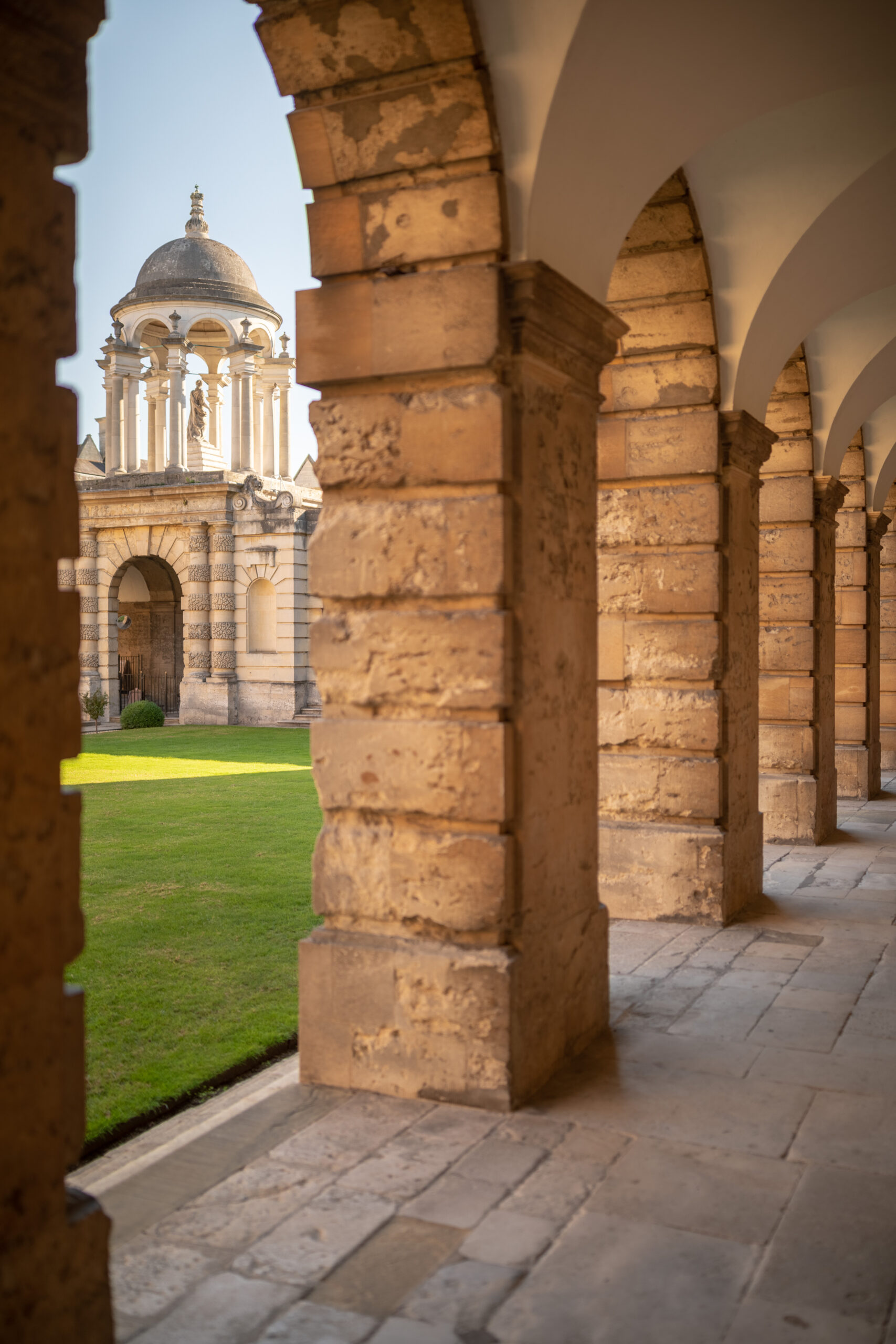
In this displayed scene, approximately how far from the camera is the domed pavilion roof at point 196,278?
84.2 feet

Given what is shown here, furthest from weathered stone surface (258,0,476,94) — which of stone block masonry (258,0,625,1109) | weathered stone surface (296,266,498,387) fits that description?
weathered stone surface (296,266,498,387)

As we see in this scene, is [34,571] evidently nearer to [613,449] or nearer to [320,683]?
[320,683]

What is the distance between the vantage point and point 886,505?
14.5 metres

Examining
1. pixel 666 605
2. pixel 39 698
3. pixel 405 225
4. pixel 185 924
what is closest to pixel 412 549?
pixel 405 225

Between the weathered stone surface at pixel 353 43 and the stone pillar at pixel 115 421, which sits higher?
the stone pillar at pixel 115 421

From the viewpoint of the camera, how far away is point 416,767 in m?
3.98

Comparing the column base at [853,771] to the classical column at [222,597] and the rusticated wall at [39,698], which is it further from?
the classical column at [222,597]

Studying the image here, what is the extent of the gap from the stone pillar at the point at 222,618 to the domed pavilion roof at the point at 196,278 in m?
6.17

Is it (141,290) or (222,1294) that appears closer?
(222,1294)

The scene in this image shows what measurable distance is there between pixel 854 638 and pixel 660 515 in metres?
6.10

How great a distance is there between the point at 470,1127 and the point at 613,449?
12.9ft

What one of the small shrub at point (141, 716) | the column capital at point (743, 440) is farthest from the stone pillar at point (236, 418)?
the column capital at point (743, 440)

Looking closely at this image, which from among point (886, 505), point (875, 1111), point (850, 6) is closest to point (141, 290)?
point (886, 505)

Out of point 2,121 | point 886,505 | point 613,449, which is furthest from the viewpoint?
point 886,505
